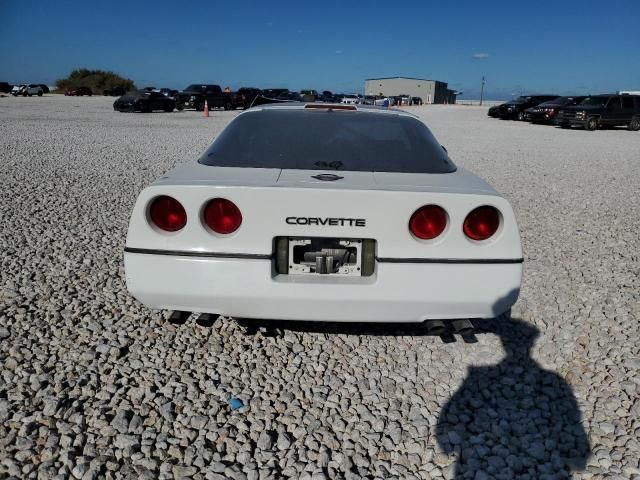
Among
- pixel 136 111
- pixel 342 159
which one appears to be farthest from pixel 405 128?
pixel 136 111

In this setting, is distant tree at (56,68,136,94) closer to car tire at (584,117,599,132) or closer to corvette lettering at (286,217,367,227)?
car tire at (584,117,599,132)

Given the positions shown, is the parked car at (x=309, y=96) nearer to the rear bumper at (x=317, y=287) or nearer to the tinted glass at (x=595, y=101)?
the rear bumper at (x=317, y=287)

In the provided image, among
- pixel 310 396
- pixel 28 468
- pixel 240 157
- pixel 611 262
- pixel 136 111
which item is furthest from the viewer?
pixel 136 111

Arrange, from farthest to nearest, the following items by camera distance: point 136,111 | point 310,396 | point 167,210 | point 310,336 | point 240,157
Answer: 1. point 136,111
2. point 310,336
3. point 240,157
4. point 310,396
5. point 167,210

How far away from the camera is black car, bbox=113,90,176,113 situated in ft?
83.0

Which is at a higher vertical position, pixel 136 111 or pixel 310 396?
pixel 136 111

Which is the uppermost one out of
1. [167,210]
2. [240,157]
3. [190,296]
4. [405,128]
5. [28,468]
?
[405,128]

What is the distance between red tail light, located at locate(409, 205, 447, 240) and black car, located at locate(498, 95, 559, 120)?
29.5 m

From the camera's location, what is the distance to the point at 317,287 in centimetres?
225

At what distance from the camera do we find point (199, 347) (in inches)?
113

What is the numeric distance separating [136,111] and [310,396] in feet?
86.6

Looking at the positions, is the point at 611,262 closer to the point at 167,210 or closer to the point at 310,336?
the point at 310,336

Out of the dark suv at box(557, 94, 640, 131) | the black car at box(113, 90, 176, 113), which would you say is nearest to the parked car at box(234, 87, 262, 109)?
the black car at box(113, 90, 176, 113)

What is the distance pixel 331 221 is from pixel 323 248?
0.17 meters
